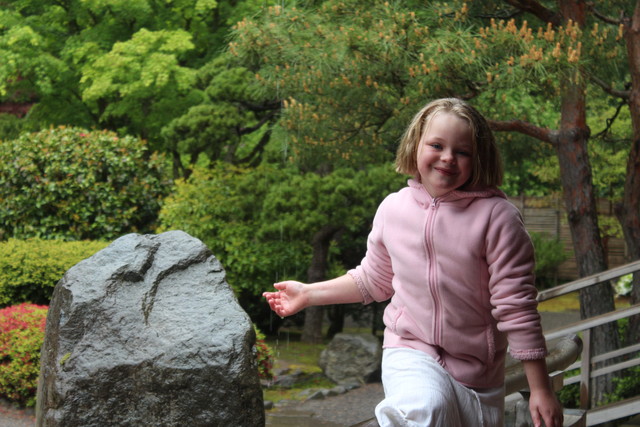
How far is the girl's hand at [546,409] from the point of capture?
1.83 metres

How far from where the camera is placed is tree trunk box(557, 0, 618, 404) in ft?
22.8

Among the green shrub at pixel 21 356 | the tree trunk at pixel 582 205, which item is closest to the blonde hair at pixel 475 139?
the green shrub at pixel 21 356

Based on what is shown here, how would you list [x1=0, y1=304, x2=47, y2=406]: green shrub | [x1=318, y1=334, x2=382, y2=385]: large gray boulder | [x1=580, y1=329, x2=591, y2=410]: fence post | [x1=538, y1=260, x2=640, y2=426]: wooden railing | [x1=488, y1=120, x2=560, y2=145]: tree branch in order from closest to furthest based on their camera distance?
[x1=538, y1=260, x2=640, y2=426]: wooden railing < [x1=580, y1=329, x2=591, y2=410]: fence post < [x1=0, y1=304, x2=47, y2=406]: green shrub < [x1=488, y1=120, x2=560, y2=145]: tree branch < [x1=318, y1=334, x2=382, y2=385]: large gray boulder

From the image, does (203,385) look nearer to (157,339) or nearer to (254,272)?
(157,339)

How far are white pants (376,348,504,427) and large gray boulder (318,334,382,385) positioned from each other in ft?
22.3

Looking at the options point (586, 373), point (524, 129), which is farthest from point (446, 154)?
point (524, 129)

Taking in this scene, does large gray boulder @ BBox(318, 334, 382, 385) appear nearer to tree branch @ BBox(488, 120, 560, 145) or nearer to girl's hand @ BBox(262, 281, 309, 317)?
tree branch @ BBox(488, 120, 560, 145)

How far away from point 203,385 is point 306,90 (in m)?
4.42

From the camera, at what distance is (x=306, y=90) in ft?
22.7

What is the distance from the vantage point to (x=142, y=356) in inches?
111

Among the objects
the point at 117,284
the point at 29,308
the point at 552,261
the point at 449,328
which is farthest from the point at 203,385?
the point at 552,261

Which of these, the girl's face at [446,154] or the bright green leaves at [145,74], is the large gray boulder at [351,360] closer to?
the bright green leaves at [145,74]

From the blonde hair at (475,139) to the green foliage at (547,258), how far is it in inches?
556

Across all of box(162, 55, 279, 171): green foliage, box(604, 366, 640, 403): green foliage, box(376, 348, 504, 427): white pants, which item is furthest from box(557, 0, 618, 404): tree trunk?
box(376, 348, 504, 427): white pants
